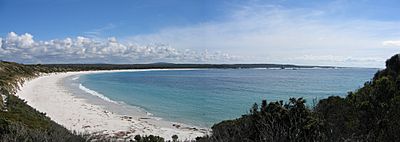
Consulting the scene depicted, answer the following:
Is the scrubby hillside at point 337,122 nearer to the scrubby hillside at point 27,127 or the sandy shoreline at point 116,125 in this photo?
the scrubby hillside at point 27,127

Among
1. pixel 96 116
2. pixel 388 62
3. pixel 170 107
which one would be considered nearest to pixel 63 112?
pixel 96 116

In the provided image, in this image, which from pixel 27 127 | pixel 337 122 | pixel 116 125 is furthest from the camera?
pixel 116 125

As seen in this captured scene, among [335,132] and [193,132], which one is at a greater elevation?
[335,132]

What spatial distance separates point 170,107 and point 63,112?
31.4ft

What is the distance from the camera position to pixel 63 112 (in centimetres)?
2408

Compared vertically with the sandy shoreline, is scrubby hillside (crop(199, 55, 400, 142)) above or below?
above

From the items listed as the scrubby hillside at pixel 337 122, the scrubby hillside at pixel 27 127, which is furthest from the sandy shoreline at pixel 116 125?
the scrubby hillside at pixel 337 122

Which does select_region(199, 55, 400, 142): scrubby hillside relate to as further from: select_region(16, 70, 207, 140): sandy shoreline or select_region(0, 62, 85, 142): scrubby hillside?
select_region(16, 70, 207, 140): sandy shoreline

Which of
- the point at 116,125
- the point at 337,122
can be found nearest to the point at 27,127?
the point at 337,122

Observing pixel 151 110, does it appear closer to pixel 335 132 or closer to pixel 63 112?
pixel 63 112

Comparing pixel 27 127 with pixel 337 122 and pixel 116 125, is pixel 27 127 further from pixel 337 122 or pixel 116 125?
pixel 116 125

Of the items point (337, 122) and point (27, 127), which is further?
point (27, 127)

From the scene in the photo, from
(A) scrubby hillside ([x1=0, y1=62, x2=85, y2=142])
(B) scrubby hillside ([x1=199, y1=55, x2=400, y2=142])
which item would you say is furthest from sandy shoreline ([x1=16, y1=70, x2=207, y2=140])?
(B) scrubby hillside ([x1=199, y1=55, x2=400, y2=142])

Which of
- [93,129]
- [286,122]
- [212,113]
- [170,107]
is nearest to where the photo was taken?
[286,122]
